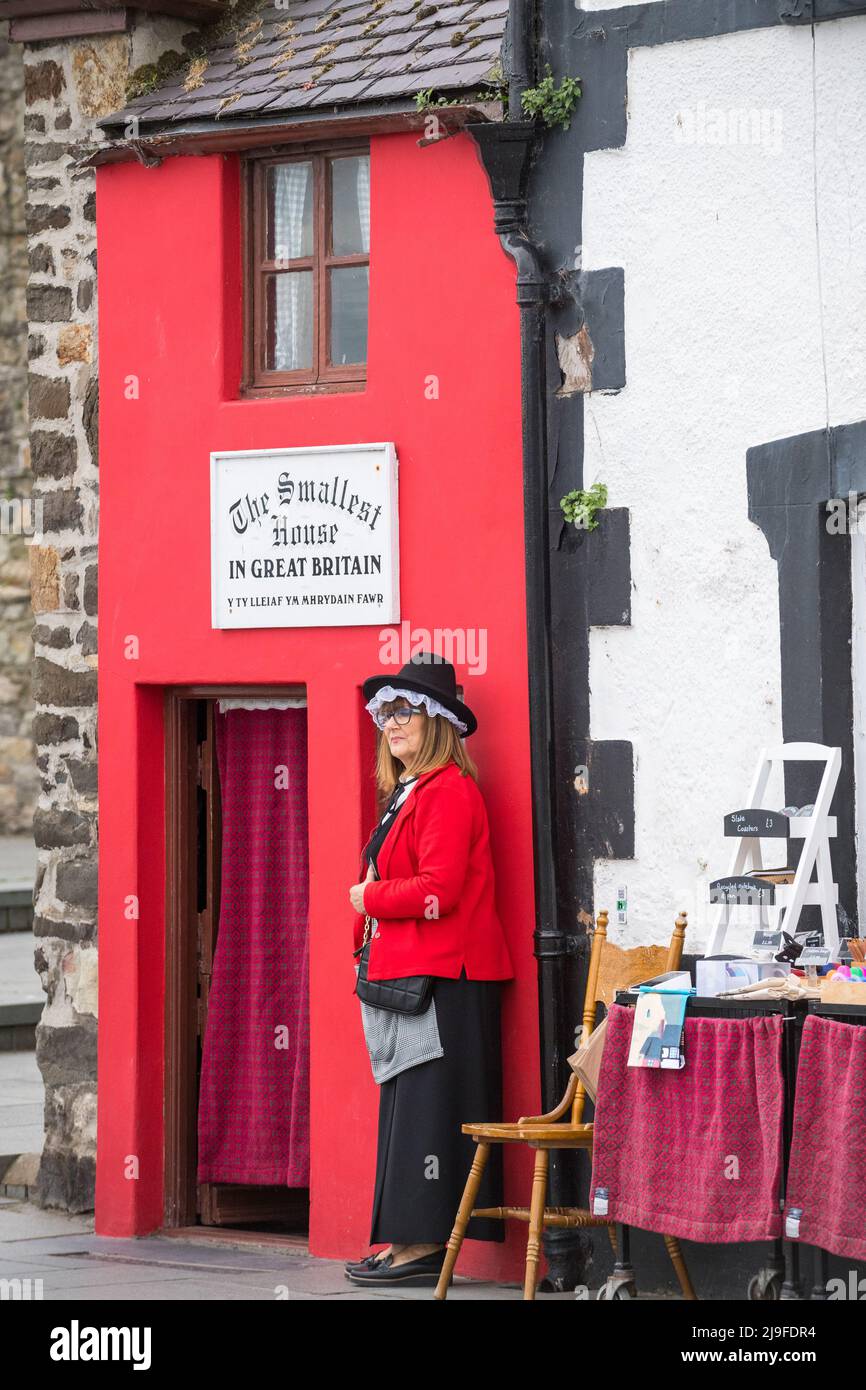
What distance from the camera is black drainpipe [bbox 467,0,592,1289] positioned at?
8.11m

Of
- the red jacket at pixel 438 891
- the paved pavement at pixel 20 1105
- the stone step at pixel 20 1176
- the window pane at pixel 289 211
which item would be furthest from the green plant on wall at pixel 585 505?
the paved pavement at pixel 20 1105

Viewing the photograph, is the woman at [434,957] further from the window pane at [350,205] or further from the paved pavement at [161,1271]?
the window pane at [350,205]

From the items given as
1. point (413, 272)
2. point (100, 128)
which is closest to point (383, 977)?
point (413, 272)

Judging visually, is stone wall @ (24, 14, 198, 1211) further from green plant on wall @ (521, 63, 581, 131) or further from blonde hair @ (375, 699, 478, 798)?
green plant on wall @ (521, 63, 581, 131)

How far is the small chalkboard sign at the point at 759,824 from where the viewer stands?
704 centimetres

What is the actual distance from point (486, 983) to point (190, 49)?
4071 millimetres

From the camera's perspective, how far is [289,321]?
30.3 feet

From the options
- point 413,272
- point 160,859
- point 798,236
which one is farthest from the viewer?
point 160,859

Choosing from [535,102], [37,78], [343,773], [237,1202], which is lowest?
[237,1202]

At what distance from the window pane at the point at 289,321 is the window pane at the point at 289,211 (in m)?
0.10

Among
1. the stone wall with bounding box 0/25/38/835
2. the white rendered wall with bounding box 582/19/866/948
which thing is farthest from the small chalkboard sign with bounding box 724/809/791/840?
the stone wall with bounding box 0/25/38/835

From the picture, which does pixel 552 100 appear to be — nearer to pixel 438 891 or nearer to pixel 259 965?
pixel 438 891

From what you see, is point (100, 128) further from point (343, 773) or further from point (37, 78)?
point (343, 773)

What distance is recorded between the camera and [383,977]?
27.1 ft
